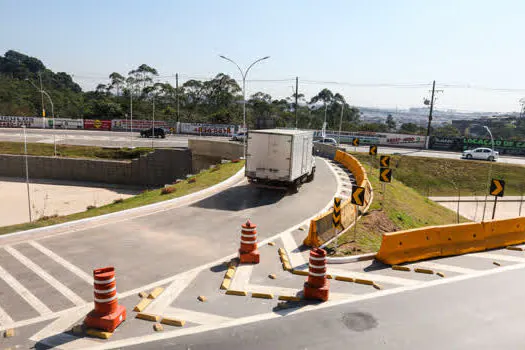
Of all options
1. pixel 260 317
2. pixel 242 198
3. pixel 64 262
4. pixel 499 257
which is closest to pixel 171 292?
pixel 260 317

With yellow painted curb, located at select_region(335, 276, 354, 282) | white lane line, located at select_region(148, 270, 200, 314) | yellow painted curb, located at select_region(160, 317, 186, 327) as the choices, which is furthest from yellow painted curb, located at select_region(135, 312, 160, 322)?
yellow painted curb, located at select_region(335, 276, 354, 282)

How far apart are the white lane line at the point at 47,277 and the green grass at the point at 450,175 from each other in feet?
105

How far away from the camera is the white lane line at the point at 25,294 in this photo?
825 centimetres

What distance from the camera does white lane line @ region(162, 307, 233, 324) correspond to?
805cm

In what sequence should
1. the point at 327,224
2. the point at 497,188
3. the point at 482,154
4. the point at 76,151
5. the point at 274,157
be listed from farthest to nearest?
the point at 482,154, the point at 76,151, the point at 274,157, the point at 497,188, the point at 327,224

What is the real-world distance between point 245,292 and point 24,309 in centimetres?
485

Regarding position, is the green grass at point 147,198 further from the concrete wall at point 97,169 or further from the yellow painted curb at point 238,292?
the concrete wall at point 97,169

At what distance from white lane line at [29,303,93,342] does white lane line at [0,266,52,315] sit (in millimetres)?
471

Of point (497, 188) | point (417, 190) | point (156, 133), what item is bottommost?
point (417, 190)

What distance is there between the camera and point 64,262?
35.1 feet

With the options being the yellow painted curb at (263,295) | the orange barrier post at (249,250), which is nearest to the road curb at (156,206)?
the orange barrier post at (249,250)

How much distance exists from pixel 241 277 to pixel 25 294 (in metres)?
5.14

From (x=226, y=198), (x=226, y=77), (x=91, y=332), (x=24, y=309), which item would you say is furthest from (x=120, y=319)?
(x=226, y=77)

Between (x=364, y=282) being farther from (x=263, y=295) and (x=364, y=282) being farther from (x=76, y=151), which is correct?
(x=76, y=151)
